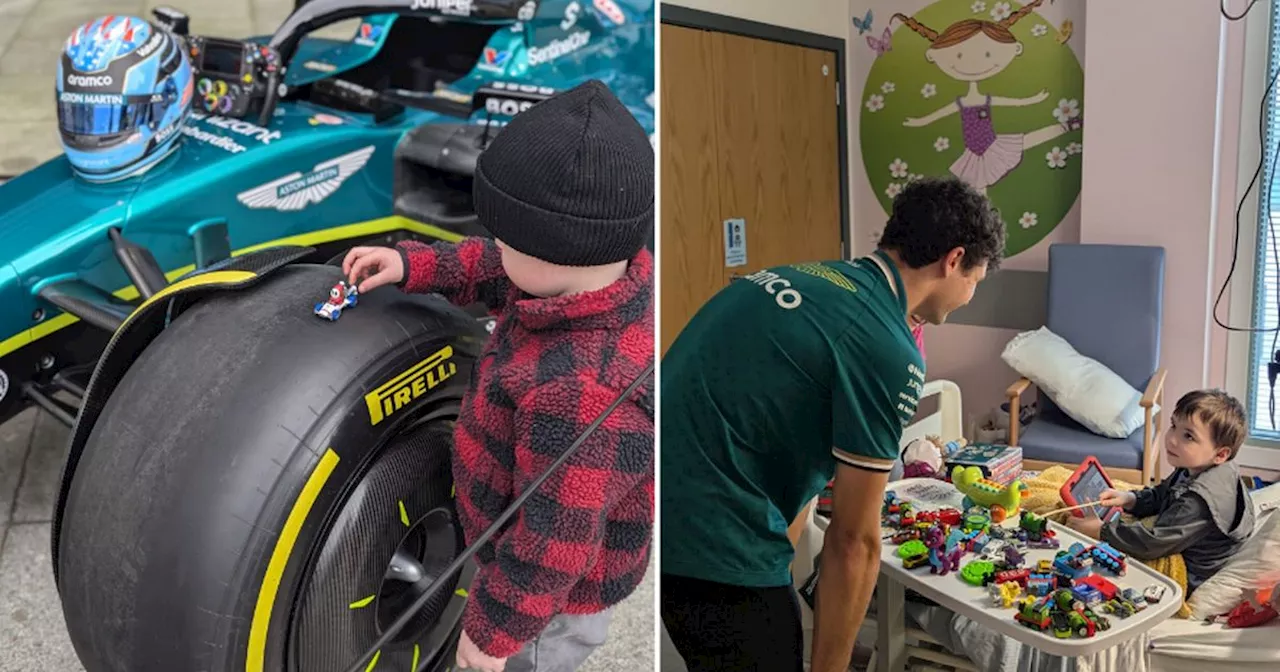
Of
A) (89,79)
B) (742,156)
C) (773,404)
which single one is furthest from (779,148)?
(89,79)

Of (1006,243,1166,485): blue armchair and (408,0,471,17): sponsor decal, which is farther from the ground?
(408,0,471,17): sponsor decal

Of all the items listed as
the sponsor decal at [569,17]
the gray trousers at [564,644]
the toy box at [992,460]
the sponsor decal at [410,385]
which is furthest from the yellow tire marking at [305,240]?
the toy box at [992,460]

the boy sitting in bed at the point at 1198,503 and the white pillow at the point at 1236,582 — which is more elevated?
the boy sitting in bed at the point at 1198,503

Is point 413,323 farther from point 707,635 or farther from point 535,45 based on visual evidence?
point 707,635

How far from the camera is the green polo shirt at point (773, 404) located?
2.69 ft

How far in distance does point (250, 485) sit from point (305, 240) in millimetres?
210

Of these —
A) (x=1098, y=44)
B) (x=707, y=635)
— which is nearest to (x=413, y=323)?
(x=707, y=635)

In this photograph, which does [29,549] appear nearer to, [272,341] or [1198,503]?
[272,341]

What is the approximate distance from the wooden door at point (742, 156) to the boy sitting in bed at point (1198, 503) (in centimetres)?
32

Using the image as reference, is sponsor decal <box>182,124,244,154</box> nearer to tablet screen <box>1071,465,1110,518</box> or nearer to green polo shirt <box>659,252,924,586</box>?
green polo shirt <box>659,252,924,586</box>

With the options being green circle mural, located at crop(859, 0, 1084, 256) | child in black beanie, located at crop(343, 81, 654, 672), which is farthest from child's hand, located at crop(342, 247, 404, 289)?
green circle mural, located at crop(859, 0, 1084, 256)

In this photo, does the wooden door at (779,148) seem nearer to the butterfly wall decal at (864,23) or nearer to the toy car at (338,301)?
the butterfly wall decal at (864,23)

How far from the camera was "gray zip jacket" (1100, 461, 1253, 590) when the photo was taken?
0.81 meters

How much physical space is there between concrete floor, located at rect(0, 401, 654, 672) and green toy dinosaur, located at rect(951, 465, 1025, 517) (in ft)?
2.35
